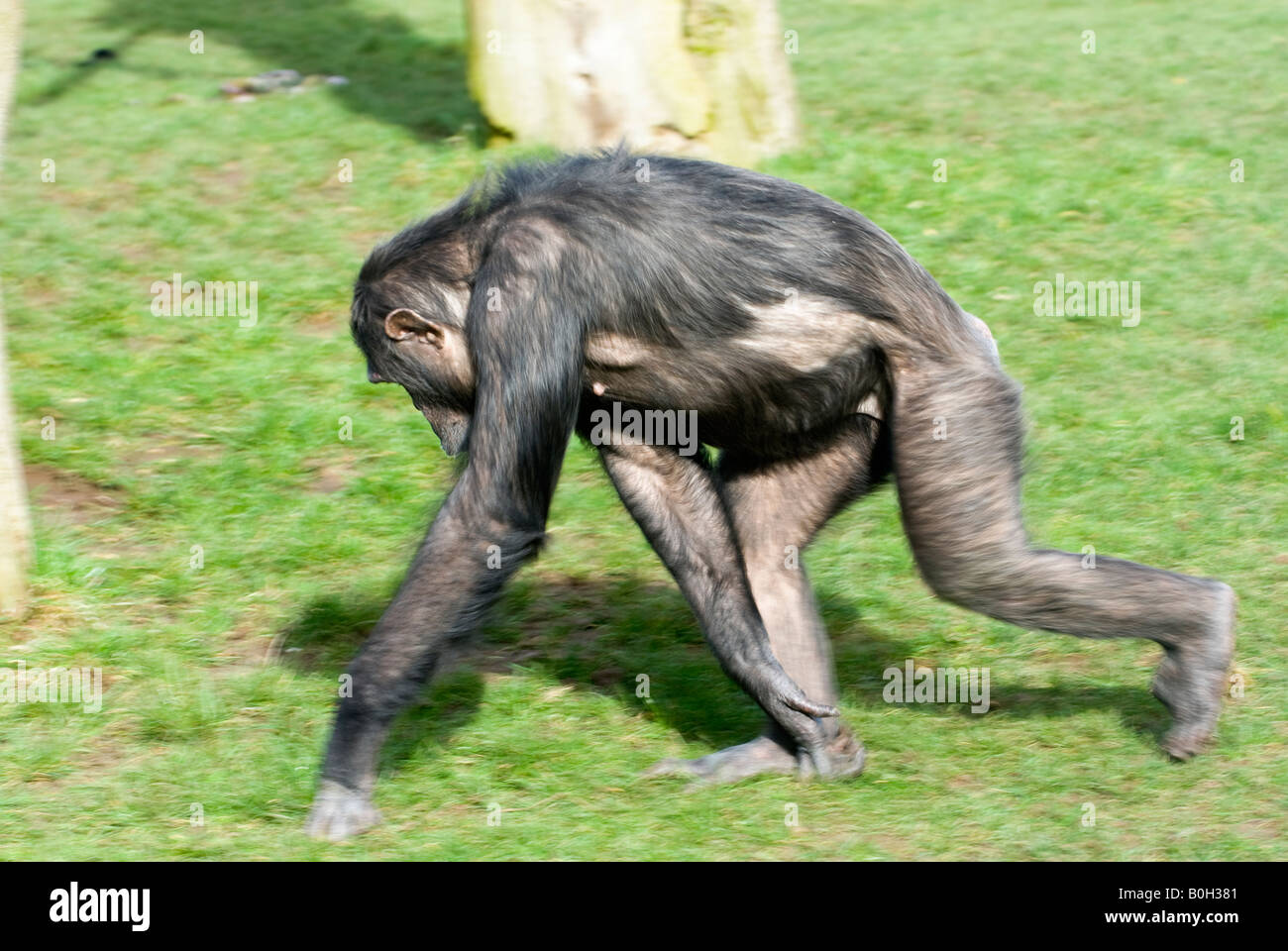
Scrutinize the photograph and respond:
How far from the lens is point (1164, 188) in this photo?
898 centimetres

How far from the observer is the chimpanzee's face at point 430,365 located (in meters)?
4.38

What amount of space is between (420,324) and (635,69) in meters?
4.81

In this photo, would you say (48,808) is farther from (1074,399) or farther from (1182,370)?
(1182,370)

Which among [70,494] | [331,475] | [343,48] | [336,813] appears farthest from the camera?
[343,48]

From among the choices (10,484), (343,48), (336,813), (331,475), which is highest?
(343,48)

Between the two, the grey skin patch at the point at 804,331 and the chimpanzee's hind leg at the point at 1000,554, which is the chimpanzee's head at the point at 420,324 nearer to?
the grey skin patch at the point at 804,331

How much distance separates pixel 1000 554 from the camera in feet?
14.1

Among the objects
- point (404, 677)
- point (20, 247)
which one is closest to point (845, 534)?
point (404, 677)

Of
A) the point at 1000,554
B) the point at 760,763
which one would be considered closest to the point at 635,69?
the point at 760,763

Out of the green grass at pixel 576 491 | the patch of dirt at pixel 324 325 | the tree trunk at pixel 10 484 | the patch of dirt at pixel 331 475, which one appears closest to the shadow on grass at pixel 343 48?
the green grass at pixel 576 491

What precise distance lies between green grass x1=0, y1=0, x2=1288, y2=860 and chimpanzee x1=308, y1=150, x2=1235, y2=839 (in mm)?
444

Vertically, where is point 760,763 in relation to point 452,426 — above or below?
below

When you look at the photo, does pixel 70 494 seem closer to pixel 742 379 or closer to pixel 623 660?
pixel 623 660

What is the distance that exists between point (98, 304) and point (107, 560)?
2221mm
